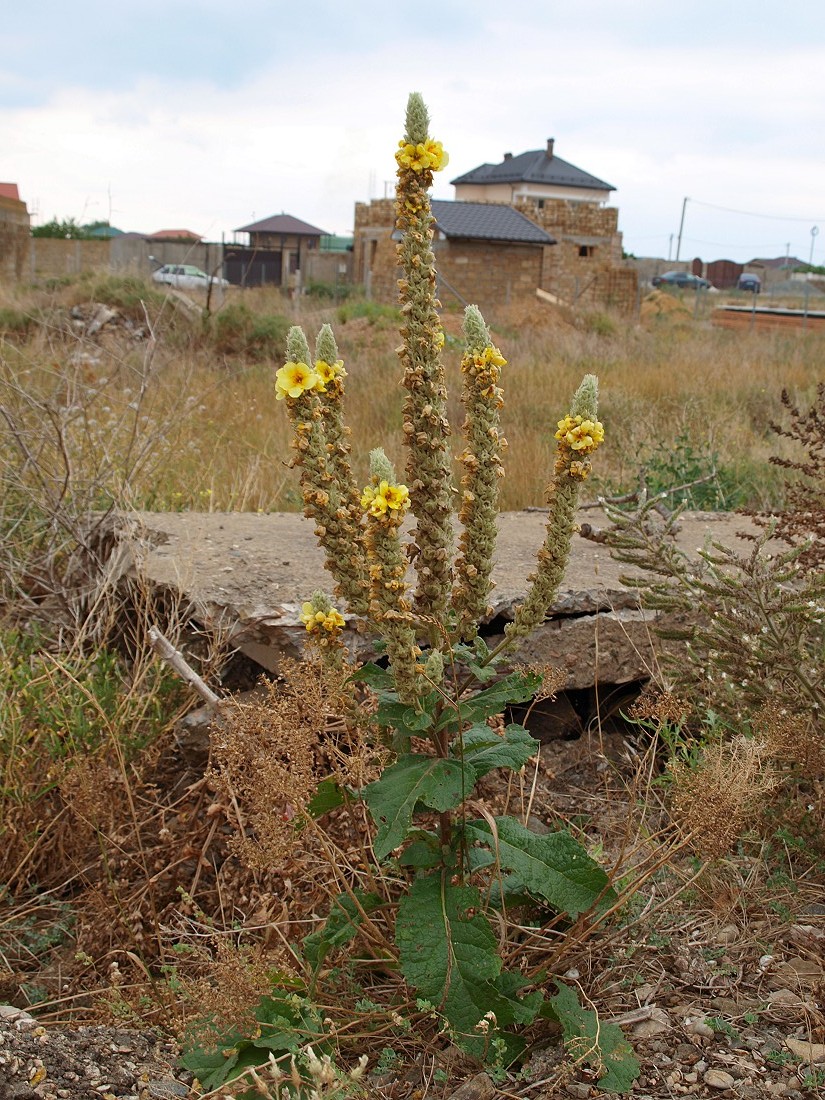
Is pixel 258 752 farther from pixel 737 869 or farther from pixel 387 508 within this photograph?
pixel 737 869

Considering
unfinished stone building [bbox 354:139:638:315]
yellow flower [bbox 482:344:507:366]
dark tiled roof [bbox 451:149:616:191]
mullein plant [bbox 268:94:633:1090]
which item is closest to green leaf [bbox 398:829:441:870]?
mullein plant [bbox 268:94:633:1090]

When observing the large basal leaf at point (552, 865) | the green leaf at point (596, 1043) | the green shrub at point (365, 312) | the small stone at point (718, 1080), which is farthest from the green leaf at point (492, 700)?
the green shrub at point (365, 312)

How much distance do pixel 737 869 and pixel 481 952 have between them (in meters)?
0.99

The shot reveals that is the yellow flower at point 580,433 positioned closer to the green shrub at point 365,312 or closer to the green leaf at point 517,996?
the green leaf at point 517,996

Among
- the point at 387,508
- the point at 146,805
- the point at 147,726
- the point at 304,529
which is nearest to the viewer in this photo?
the point at 387,508

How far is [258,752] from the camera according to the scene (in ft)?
8.77

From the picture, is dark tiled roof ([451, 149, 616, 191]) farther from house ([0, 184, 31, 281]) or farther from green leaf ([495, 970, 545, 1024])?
green leaf ([495, 970, 545, 1024])

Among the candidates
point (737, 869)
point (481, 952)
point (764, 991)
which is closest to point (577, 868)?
point (481, 952)

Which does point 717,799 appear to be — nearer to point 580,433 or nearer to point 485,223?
point 580,433

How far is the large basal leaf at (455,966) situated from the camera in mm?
2023

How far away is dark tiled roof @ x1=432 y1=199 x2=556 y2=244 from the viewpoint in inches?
1017

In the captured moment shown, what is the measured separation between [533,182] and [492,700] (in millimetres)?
46134

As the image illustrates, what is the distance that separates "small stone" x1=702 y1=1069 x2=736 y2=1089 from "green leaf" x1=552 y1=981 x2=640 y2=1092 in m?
0.15

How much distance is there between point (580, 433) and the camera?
2.12 m
